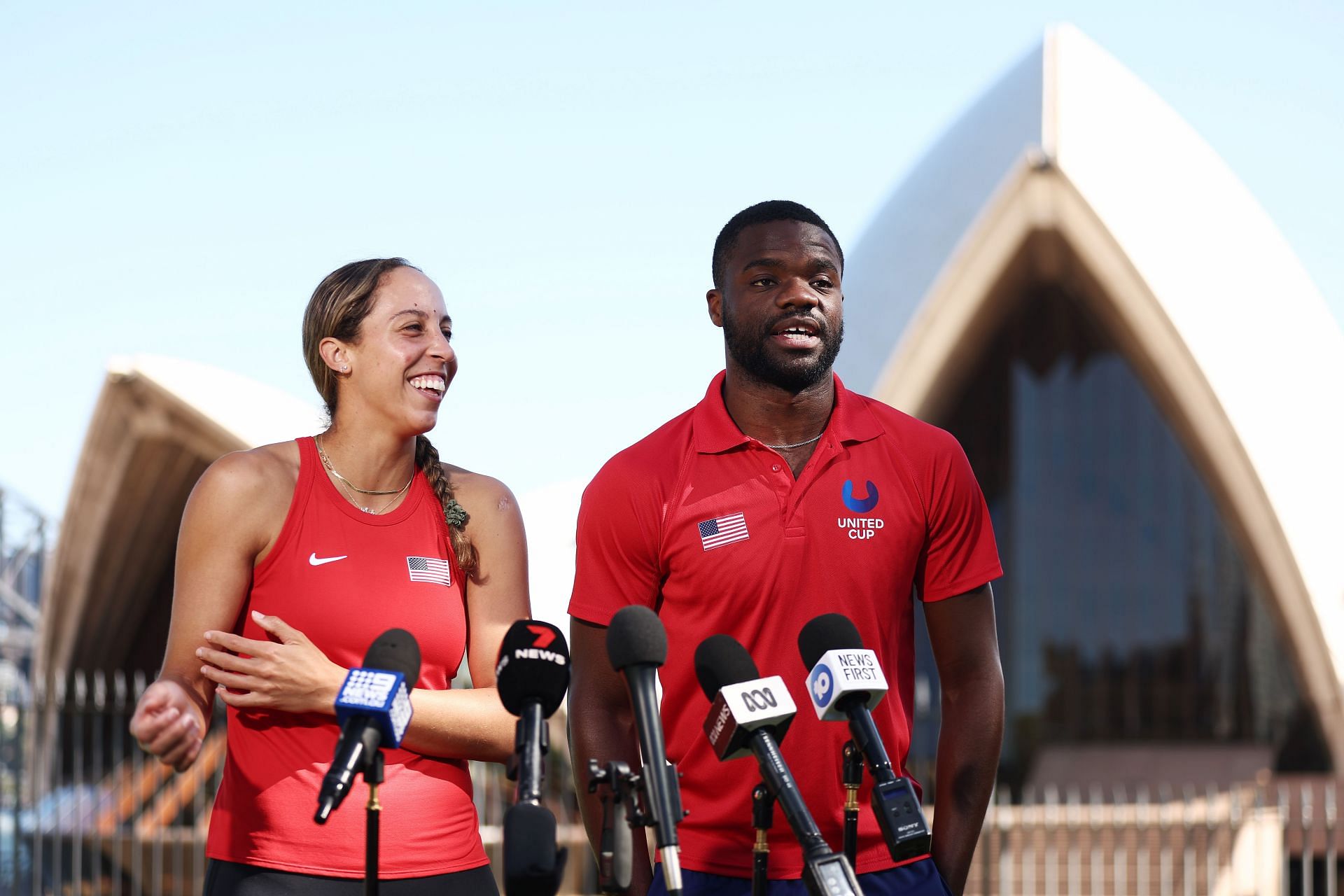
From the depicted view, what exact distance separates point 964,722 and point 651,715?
1.02m

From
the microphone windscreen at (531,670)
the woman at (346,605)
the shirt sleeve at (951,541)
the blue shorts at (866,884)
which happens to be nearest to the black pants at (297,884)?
the woman at (346,605)

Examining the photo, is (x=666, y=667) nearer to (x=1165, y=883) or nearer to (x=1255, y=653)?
(x=1165, y=883)

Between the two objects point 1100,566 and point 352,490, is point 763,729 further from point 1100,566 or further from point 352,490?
point 1100,566

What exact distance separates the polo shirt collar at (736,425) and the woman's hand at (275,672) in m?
0.79

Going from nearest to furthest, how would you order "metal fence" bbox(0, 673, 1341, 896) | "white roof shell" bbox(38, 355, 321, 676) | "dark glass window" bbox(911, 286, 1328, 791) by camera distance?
1. "metal fence" bbox(0, 673, 1341, 896)
2. "white roof shell" bbox(38, 355, 321, 676)
3. "dark glass window" bbox(911, 286, 1328, 791)

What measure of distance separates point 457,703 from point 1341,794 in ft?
44.9

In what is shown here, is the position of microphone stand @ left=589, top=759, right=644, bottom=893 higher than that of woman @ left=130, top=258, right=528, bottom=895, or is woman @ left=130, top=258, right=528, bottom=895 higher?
woman @ left=130, top=258, right=528, bottom=895

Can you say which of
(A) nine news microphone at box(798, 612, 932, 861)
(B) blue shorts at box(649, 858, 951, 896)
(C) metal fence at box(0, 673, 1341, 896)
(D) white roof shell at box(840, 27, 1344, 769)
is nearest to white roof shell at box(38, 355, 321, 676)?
(C) metal fence at box(0, 673, 1341, 896)

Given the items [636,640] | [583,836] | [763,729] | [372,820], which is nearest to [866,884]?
[763,729]

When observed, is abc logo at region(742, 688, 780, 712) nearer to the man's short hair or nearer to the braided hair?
the braided hair

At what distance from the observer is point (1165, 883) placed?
1157cm

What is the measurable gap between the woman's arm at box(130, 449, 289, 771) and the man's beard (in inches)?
33.8

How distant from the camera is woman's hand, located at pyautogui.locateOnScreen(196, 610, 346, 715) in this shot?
2340 millimetres

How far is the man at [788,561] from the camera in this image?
2.48m
